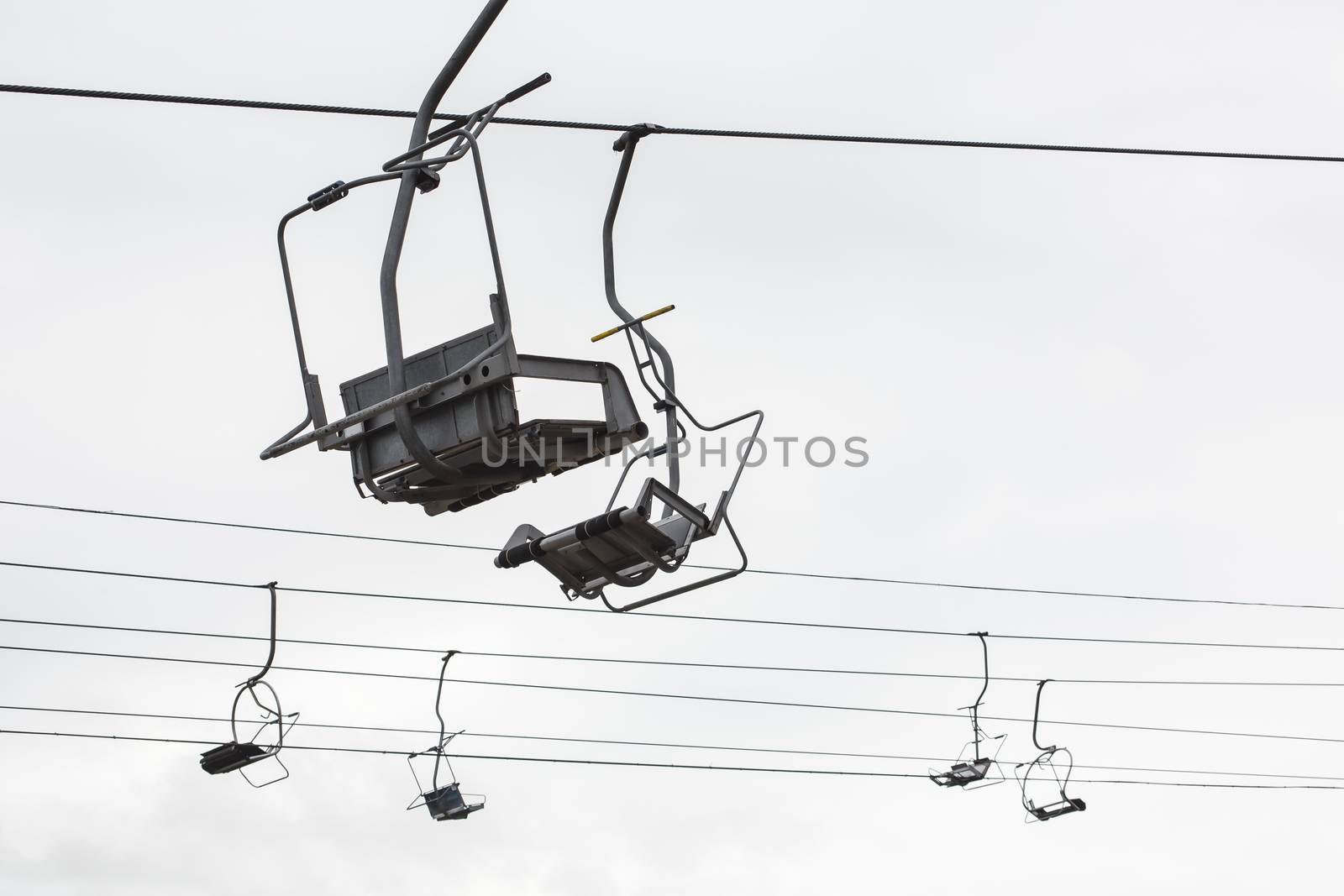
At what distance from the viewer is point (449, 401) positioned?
6926 millimetres

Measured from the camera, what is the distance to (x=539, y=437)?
22.9 feet

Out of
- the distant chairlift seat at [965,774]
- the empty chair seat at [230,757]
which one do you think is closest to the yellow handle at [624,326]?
the empty chair seat at [230,757]

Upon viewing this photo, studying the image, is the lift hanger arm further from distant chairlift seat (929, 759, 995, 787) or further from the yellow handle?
distant chairlift seat (929, 759, 995, 787)

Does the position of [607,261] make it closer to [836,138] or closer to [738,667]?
[836,138]

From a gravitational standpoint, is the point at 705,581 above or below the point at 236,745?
below

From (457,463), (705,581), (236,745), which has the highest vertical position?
(236,745)

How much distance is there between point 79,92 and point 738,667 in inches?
382

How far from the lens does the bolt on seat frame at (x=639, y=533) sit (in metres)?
7.03

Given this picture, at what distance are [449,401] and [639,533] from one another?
0.79 metres

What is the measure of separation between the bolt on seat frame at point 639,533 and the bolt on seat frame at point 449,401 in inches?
7.3

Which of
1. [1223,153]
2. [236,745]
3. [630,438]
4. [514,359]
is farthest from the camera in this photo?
[236,745]

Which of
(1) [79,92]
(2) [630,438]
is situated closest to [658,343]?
(2) [630,438]

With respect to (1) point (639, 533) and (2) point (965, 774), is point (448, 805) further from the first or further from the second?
(1) point (639, 533)

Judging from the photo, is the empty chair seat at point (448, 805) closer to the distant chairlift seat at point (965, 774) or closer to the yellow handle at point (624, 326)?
the distant chairlift seat at point (965, 774)
